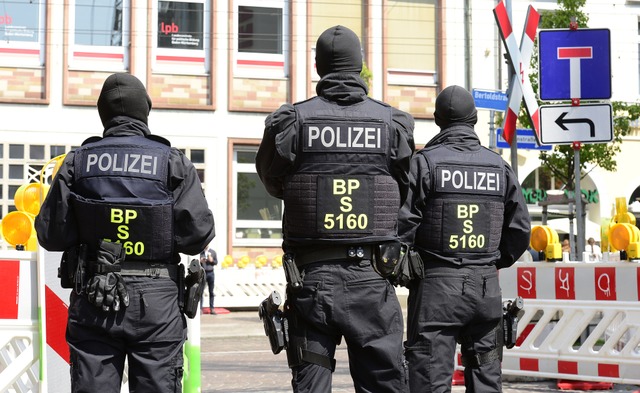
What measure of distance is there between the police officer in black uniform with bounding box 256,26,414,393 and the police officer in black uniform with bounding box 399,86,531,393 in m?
1.17

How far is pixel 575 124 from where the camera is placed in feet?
32.5

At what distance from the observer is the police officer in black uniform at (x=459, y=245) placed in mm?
6547

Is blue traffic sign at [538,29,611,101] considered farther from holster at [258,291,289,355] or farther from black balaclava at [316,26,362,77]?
holster at [258,291,289,355]

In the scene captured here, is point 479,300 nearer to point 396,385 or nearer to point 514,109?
point 396,385

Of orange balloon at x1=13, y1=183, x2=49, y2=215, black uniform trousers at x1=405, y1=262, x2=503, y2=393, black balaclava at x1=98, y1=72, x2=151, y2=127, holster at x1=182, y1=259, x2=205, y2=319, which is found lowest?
black uniform trousers at x1=405, y1=262, x2=503, y2=393

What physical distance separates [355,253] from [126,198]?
3.58 feet

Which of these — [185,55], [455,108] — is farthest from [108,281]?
[185,55]

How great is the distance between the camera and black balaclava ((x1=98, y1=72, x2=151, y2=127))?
18.5 ft

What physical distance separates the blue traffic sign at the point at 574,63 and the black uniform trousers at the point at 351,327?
502 centimetres

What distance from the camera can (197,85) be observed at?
89.1 feet

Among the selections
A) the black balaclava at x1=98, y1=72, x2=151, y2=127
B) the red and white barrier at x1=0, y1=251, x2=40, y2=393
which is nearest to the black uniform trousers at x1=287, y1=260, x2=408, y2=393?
the black balaclava at x1=98, y1=72, x2=151, y2=127

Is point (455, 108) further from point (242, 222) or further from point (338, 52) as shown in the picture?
point (242, 222)

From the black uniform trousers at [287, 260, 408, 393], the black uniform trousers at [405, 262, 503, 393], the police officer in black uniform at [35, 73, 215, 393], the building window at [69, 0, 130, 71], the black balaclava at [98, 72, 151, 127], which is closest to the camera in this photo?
the black uniform trousers at [287, 260, 408, 393]

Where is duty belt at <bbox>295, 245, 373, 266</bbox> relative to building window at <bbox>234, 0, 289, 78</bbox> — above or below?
below
